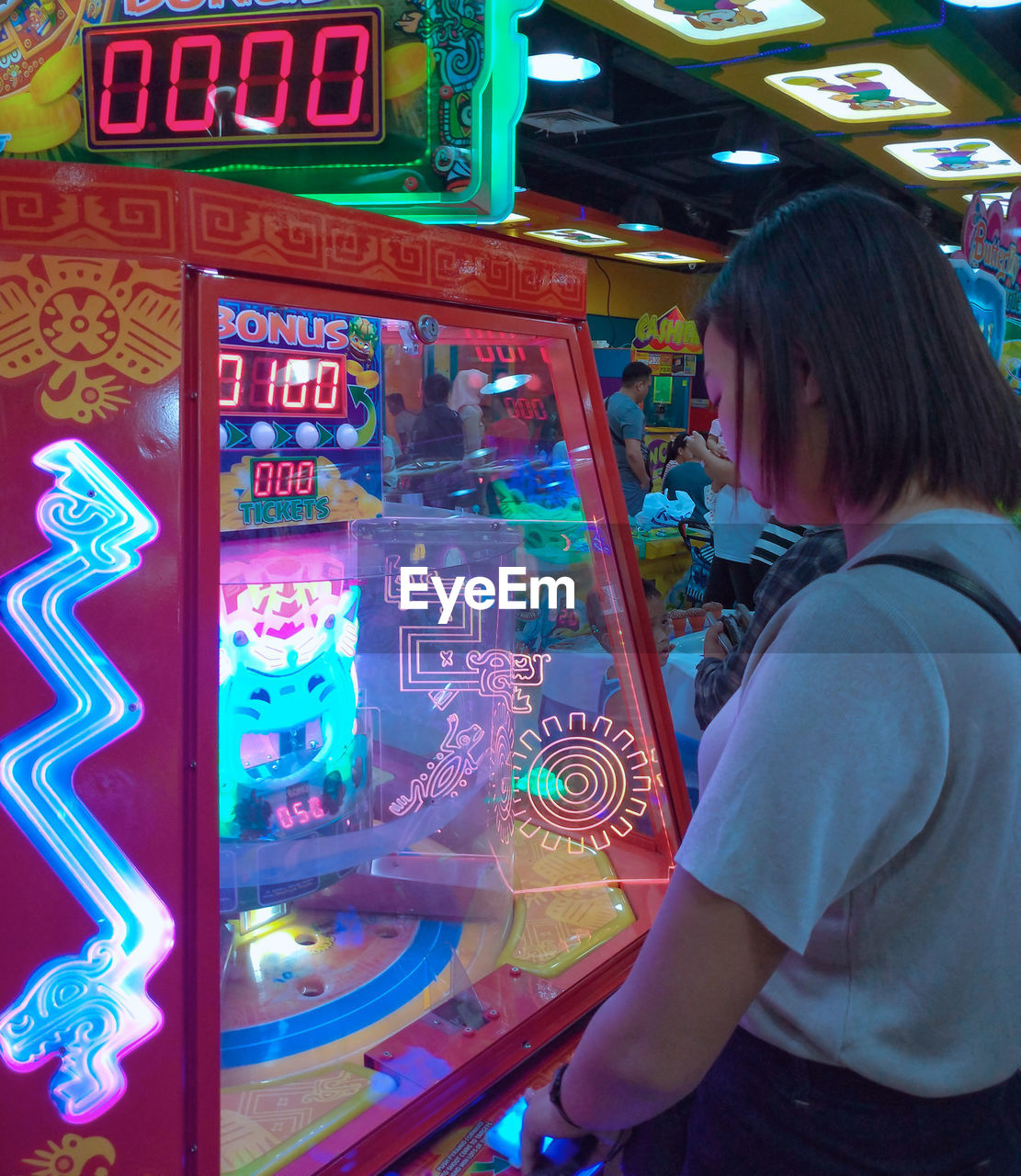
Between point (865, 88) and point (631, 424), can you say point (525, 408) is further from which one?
point (865, 88)

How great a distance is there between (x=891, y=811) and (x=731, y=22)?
160 inches

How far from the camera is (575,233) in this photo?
31.8 feet

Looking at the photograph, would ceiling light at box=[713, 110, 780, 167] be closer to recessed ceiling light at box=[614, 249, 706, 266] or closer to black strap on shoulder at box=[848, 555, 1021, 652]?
recessed ceiling light at box=[614, 249, 706, 266]

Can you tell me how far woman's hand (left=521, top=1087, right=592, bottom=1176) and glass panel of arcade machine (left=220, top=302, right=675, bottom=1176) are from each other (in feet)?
1.45

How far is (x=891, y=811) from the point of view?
1.81 ft

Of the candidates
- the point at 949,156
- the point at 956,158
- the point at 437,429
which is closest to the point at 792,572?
the point at 437,429

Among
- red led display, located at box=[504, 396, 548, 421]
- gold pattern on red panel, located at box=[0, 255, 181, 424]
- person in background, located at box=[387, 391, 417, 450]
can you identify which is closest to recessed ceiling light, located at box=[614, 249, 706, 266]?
red led display, located at box=[504, 396, 548, 421]

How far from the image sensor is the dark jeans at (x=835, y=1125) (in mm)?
635

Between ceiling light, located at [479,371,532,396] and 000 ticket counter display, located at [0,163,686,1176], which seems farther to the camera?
ceiling light, located at [479,371,532,396]

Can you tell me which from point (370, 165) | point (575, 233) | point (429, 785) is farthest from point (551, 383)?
point (575, 233)

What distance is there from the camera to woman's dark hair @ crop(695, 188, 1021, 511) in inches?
23.7

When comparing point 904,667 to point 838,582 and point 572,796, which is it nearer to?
point 838,582

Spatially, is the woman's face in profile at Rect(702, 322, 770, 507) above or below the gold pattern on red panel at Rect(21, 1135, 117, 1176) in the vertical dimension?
above

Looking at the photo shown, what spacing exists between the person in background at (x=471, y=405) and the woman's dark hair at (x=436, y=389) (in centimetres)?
1
